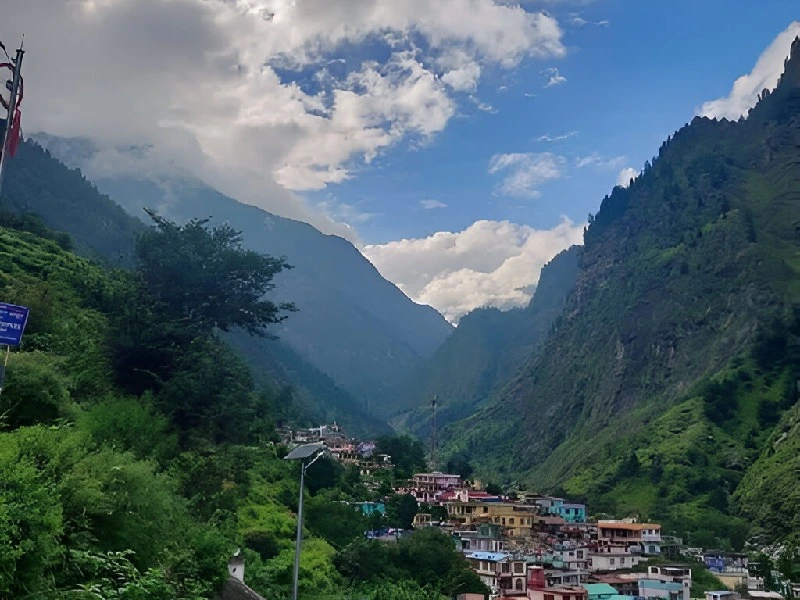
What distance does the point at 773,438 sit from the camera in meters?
71.1

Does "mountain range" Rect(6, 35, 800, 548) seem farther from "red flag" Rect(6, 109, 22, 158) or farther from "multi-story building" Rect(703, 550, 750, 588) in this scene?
"red flag" Rect(6, 109, 22, 158)

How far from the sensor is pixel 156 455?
1697 centimetres

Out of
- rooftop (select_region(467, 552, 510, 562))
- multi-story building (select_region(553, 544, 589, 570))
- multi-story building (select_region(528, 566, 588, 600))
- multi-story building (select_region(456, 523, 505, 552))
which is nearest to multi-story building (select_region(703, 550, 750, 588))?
multi-story building (select_region(553, 544, 589, 570))

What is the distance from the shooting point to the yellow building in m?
47.1

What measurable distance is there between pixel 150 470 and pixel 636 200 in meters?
145

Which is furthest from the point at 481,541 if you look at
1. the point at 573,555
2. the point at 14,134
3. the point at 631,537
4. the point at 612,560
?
the point at 14,134

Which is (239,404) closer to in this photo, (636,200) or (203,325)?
(203,325)

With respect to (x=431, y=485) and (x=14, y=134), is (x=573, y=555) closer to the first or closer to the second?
(x=431, y=485)

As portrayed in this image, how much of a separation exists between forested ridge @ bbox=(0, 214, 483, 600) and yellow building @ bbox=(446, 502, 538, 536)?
31.1ft

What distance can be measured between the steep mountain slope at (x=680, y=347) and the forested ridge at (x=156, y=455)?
37409mm

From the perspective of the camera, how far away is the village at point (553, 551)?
3447 cm

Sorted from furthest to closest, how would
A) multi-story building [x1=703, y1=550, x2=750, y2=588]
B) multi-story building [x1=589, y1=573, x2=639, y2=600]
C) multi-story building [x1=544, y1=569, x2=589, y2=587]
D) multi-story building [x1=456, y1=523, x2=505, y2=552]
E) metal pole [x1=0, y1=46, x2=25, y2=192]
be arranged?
multi-story building [x1=703, y1=550, x2=750, y2=588], multi-story building [x1=456, y1=523, x2=505, y2=552], multi-story building [x1=589, y1=573, x2=639, y2=600], multi-story building [x1=544, y1=569, x2=589, y2=587], metal pole [x1=0, y1=46, x2=25, y2=192]

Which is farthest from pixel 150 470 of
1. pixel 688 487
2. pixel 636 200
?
pixel 636 200

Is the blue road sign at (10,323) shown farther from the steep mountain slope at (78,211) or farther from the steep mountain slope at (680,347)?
the steep mountain slope at (78,211)
